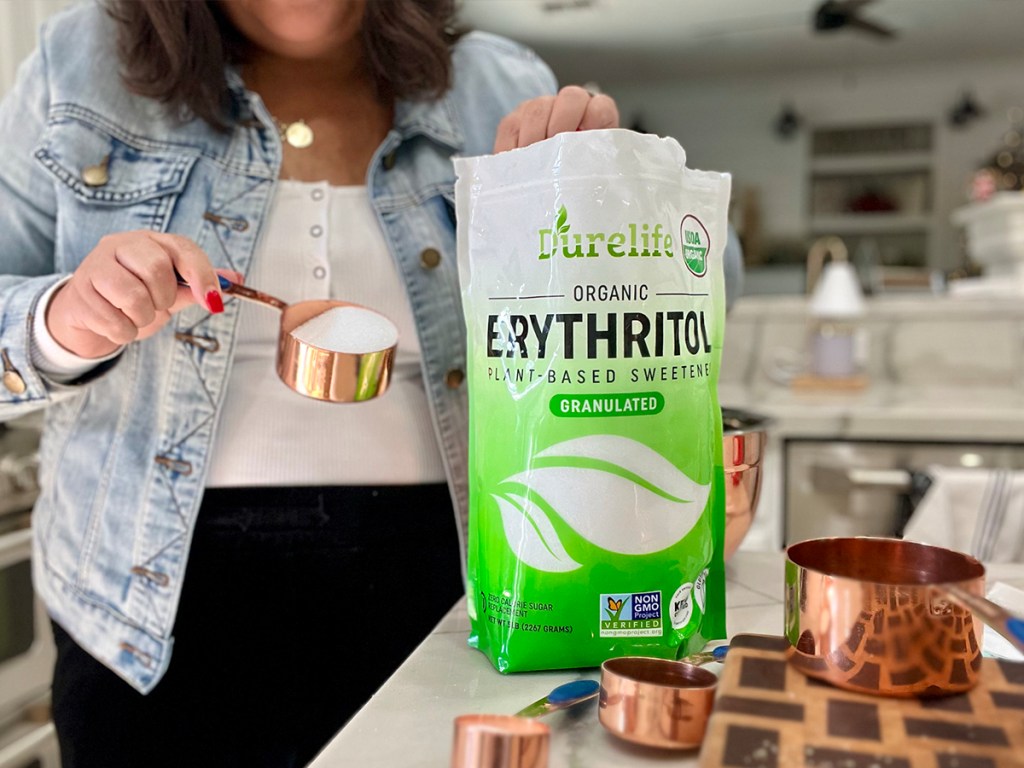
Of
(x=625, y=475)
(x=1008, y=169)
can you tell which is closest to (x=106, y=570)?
(x=625, y=475)

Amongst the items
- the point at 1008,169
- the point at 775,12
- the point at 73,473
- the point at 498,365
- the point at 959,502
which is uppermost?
the point at 775,12

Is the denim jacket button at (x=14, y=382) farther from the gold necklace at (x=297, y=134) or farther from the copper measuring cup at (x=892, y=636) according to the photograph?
the copper measuring cup at (x=892, y=636)

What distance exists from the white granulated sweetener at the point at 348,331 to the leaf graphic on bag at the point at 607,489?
0.21 metres

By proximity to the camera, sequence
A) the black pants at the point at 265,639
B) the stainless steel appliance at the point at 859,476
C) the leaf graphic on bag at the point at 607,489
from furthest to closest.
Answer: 1. the stainless steel appliance at the point at 859,476
2. the black pants at the point at 265,639
3. the leaf graphic on bag at the point at 607,489

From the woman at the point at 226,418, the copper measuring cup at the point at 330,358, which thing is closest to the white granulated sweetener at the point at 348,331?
the copper measuring cup at the point at 330,358

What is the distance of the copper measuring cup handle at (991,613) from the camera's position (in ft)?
1.14

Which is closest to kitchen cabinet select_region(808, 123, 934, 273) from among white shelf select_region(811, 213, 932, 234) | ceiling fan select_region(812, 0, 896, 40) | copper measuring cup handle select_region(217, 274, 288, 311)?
white shelf select_region(811, 213, 932, 234)

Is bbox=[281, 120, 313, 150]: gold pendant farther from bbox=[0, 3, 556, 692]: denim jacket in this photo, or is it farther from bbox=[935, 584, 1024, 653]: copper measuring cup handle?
bbox=[935, 584, 1024, 653]: copper measuring cup handle

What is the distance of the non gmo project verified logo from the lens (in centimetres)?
47

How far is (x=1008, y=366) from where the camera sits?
1999 millimetres

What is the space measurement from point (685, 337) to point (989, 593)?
32cm

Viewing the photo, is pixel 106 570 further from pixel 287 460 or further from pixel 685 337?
pixel 685 337

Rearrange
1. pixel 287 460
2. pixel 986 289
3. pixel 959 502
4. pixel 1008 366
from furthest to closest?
pixel 986 289 < pixel 1008 366 < pixel 959 502 < pixel 287 460

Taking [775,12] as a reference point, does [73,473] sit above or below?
below
